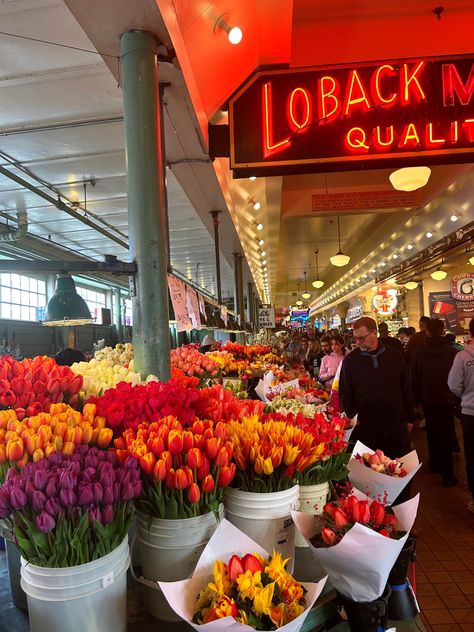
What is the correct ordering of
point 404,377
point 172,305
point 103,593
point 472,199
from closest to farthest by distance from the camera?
point 103,593
point 172,305
point 404,377
point 472,199

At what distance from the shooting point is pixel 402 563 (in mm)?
1398

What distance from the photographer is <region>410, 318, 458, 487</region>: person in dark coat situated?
546cm

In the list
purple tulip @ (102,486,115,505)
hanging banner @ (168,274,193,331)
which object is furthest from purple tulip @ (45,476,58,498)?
hanging banner @ (168,274,193,331)

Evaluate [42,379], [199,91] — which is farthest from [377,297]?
[42,379]

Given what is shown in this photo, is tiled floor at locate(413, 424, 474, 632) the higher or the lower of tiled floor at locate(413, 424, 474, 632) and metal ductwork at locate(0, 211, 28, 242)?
the lower

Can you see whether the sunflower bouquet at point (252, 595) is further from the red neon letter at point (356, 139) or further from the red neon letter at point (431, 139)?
the red neon letter at point (431, 139)

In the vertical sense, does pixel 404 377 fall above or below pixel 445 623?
above


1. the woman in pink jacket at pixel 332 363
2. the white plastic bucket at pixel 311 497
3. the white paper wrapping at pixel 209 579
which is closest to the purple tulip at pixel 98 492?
the white paper wrapping at pixel 209 579

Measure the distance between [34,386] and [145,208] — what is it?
4.90 feet

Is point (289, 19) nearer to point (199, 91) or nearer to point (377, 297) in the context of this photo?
point (199, 91)

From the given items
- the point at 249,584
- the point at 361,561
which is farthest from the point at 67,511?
the point at 361,561

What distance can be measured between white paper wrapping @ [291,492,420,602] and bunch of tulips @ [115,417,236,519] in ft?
1.04

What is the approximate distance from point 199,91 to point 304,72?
0.94 m

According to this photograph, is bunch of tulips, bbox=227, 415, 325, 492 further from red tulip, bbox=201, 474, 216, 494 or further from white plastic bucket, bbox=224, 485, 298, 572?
red tulip, bbox=201, 474, 216, 494
